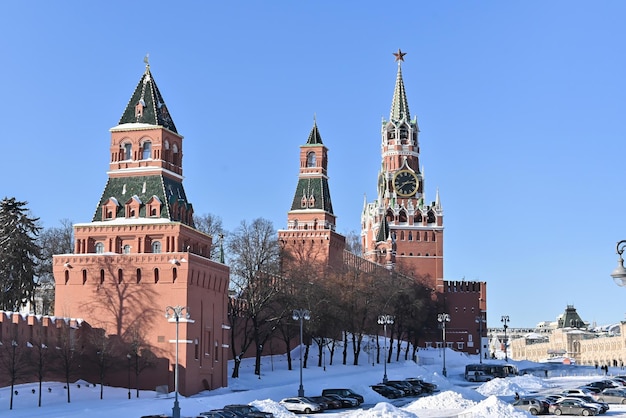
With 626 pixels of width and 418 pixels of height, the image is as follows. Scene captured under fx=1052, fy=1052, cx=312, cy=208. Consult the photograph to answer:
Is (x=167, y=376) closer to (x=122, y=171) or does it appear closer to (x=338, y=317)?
(x=122, y=171)

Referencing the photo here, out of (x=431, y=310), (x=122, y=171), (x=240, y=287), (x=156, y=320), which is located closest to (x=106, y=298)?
(x=156, y=320)

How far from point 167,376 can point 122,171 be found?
1477 centimetres

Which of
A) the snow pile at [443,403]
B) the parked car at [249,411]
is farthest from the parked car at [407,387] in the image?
the parked car at [249,411]

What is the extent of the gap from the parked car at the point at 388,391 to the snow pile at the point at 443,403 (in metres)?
9.58

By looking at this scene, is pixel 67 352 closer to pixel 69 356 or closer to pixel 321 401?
pixel 69 356

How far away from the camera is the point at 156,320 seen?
6838cm

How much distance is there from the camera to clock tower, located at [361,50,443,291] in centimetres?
15575

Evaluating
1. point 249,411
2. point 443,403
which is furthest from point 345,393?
point 249,411

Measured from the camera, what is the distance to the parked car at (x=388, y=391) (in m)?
73.8

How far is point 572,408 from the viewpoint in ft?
203

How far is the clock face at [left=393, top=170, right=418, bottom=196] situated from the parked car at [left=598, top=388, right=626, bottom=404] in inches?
3553

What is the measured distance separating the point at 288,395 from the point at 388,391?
881 cm

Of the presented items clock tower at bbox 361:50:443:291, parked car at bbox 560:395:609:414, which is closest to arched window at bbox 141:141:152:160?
parked car at bbox 560:395:609:414

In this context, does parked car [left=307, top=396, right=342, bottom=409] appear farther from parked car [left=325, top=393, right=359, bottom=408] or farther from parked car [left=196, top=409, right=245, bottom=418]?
parked car [left=196, top=409, right=245, bottom=418]
